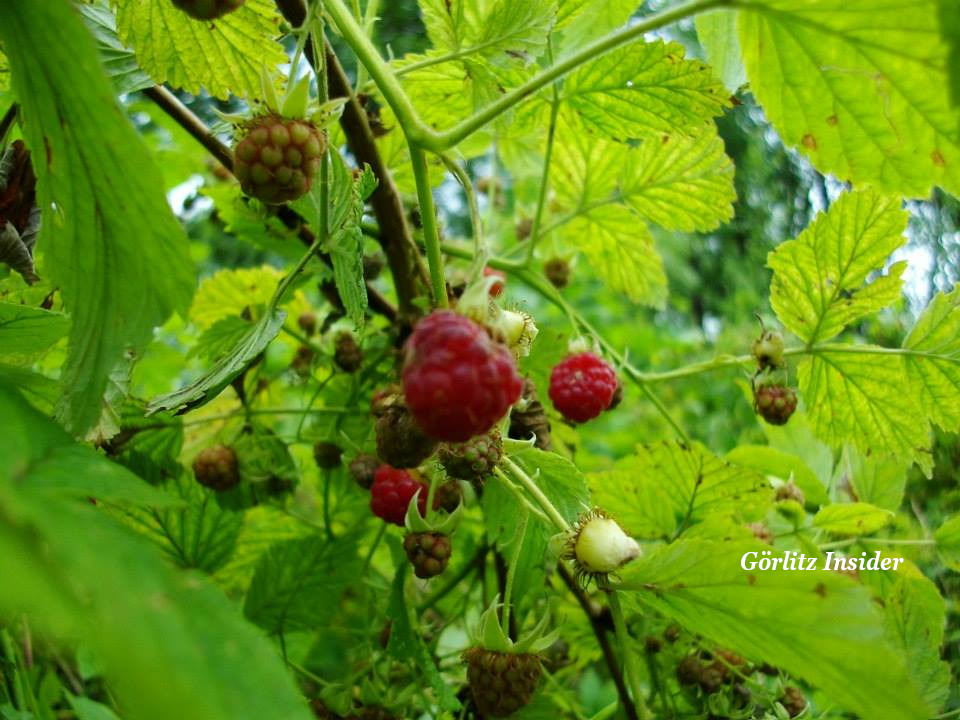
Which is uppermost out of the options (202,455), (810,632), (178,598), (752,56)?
(752,56)

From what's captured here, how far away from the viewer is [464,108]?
37.7 inches

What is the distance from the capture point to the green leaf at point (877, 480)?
1.15 m

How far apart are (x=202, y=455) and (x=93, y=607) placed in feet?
2.44

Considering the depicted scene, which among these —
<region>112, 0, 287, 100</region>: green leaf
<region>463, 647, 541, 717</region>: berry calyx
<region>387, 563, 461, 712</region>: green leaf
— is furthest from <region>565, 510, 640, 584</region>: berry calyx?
<region>112, 0, 287, 100</region>: green leaf

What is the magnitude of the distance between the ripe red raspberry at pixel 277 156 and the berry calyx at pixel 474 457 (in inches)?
8.6

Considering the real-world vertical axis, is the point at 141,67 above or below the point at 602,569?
above

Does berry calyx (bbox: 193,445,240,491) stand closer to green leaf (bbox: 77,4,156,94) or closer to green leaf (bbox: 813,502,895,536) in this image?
green leaf (bbox: 77,4,156,94)

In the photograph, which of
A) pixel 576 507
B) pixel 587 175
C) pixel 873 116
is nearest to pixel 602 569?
pixel 576 507

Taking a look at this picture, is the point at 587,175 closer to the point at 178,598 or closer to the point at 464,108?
the point at 464,108

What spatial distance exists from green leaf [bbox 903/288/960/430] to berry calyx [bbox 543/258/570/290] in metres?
0.54

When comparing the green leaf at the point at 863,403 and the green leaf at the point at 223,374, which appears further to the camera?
the green leaf at the point at 863,403

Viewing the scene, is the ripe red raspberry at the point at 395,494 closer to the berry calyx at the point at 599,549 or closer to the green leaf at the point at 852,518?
the berry calyx at the point at 599,549

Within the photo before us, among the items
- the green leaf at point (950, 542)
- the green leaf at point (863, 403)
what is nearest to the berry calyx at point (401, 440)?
the green leaf at point (863, 403)

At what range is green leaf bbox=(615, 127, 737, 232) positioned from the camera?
1.15 meters
